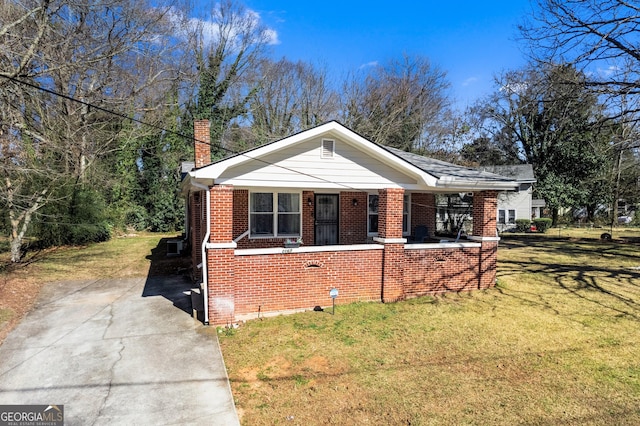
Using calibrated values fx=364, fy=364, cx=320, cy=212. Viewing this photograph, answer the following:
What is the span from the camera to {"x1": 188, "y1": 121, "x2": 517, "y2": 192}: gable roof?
736 centimetres

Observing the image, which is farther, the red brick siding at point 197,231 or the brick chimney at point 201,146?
the red brick siding at point 197,231

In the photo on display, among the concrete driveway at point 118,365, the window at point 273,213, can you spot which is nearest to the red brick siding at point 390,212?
the window at point 273,213

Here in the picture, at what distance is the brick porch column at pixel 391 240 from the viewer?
8.68 m

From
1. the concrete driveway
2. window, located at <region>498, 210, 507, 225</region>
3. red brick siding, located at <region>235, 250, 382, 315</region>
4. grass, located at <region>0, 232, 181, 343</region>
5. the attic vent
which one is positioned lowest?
the concrete driveway

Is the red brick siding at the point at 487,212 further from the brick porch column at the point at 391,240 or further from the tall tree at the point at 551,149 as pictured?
the tall tree at the point at 551,149

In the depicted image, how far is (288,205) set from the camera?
34.8ft

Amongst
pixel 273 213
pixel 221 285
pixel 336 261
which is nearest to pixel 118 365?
pixel 221 285

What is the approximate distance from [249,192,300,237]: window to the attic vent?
254 centimetres

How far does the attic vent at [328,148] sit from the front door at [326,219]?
284cm

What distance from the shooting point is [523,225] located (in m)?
29.0

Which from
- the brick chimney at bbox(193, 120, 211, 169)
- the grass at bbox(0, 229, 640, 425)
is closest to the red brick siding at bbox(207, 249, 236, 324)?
the grass at bbox(0, 229, 640, 425)

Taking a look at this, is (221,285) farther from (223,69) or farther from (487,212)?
(223,69)

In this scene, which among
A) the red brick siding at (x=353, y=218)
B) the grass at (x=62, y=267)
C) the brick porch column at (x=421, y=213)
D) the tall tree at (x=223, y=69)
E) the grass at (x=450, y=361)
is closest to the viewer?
the grass at (x=450, y=361)

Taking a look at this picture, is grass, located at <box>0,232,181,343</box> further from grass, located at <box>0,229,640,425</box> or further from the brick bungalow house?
the brick bungalow house
